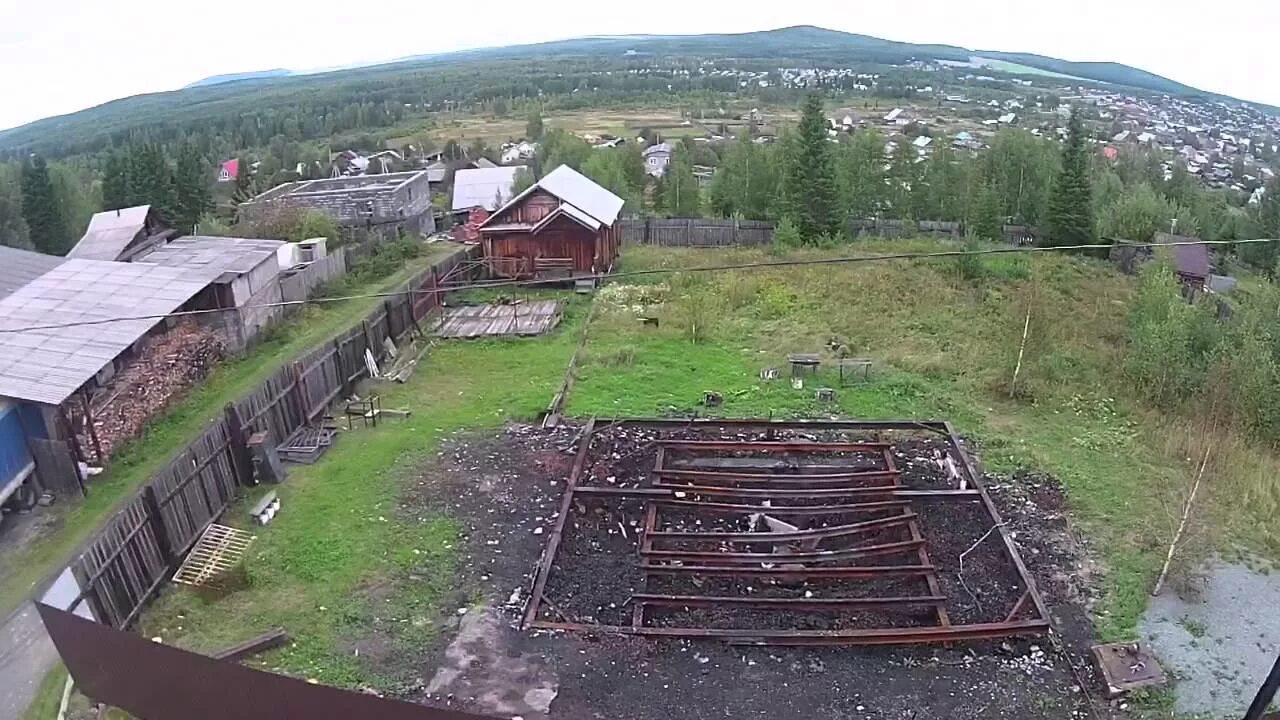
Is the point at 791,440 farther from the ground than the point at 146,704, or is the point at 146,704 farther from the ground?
the point at 146,704

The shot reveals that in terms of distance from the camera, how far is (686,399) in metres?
15.6

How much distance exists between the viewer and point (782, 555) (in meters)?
10.6

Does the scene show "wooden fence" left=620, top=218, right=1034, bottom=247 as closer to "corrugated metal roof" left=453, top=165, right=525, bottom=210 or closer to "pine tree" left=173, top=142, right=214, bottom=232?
"corrugated metal roof" left=453, top=165, right=525, bottom=210

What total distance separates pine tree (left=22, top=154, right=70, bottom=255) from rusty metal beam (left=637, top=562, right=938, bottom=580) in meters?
32.1

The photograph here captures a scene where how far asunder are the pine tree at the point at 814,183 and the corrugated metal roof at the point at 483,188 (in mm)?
13537

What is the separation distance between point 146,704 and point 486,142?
7153 cm

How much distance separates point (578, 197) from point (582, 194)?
700 millimetres

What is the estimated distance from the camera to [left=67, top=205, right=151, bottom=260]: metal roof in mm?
21719

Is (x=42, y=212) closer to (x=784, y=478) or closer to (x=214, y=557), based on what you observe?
(x=214, y=557)

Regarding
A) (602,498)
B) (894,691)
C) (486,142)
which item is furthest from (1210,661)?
(486,142)

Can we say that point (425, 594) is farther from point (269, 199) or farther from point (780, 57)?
point (780, 57)

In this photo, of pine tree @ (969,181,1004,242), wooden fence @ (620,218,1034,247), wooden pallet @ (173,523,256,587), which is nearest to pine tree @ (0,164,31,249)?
wooden fence @ (620,218,1034,247)

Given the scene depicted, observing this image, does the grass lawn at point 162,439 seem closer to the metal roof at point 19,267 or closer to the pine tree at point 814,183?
the metal roof at point 19,267

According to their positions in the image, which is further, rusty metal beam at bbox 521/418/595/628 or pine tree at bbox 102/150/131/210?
pine tree at bbox 102/150/131/210
